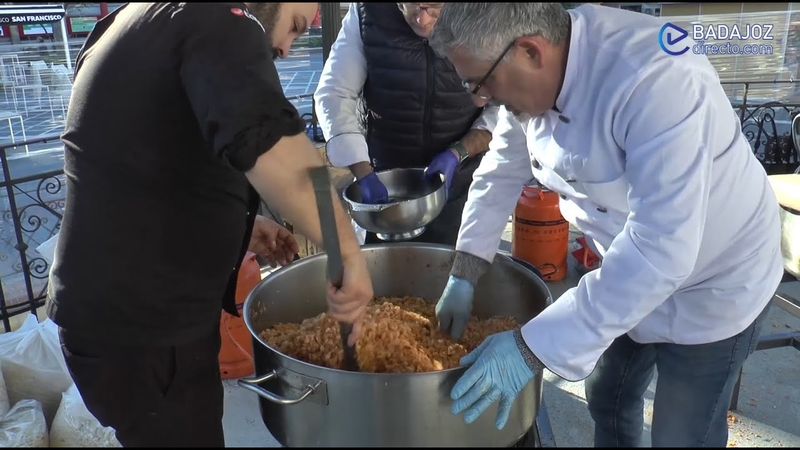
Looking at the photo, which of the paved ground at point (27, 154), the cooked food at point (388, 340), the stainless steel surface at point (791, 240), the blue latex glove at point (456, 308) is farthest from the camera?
the paved ground at point (27, 154)

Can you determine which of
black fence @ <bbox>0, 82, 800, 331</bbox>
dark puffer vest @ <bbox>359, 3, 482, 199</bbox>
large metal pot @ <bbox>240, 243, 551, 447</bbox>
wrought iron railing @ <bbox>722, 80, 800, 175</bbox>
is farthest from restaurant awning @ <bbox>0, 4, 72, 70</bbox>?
wrought iron railing @ <bbox>722, 80, 800, 175</bbox>

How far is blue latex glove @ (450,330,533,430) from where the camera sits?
1.15m

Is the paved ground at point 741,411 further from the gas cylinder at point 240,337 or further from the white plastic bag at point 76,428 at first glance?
the white plastic bag at point 76,428

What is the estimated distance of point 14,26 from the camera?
341cm

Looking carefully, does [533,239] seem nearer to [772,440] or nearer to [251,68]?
[772,440]

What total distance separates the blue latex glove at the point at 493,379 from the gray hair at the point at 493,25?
59 cm

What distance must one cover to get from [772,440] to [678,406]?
1.35 m

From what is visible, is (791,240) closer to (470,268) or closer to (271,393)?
(470,268)

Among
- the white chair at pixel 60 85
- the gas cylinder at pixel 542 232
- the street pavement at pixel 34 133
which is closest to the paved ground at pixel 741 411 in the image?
the gas cylinder at pixel 542 232

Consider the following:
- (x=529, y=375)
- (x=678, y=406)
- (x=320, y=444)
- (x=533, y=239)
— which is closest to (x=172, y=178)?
(x=320, y=444)

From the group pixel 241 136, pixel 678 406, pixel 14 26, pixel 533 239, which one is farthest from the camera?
pixel 533 239

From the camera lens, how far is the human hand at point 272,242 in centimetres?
177

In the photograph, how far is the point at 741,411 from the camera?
2.68 meters

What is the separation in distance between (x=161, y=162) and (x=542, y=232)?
9.74 feet
